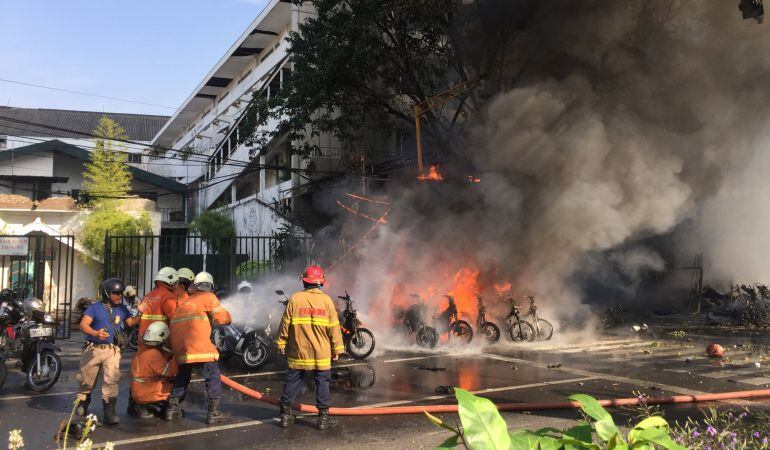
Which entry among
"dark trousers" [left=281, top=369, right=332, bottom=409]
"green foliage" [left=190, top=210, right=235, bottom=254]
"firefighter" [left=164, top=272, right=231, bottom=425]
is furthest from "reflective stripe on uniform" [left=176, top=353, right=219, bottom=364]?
"green foliage" [left=190, top=210, right=235, bottom=254]

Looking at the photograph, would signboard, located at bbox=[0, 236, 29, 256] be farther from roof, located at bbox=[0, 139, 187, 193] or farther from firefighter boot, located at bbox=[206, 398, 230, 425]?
roof, located at bbox=[0, 139, 187, 193]

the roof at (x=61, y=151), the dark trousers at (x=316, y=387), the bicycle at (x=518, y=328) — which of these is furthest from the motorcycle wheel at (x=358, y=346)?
the roof at (x=61, y=151)

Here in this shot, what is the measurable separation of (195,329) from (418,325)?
22.1 feet

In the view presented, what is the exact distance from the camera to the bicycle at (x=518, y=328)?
514 inches

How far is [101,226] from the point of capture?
766 inches

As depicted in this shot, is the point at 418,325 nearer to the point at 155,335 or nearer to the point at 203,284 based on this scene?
the point at 203,284

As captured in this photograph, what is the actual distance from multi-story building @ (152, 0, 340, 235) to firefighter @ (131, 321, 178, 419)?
36.8 ft

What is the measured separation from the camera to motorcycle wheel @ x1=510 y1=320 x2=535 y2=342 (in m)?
13.0

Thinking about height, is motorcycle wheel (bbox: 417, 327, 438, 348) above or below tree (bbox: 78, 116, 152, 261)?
below

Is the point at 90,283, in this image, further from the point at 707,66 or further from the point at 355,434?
the point at 707,66

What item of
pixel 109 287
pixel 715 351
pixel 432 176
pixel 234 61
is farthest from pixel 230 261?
pixel 234 61

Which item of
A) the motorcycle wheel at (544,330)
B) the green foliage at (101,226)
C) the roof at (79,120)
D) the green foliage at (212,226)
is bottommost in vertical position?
the motorcycle wheel at (544,330)

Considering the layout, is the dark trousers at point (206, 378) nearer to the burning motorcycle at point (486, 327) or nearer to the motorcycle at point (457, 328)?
the motorcycle at point (457, 328)

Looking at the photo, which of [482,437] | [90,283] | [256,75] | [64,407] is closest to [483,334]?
[64,407]
